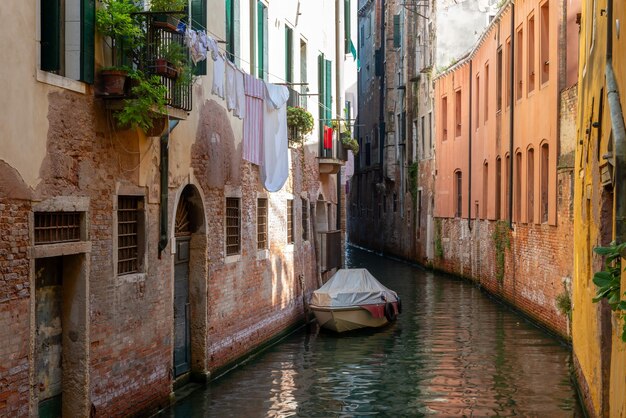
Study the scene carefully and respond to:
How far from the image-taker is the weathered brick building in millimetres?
8734

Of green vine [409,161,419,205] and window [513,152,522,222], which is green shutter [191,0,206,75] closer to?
window [513,152,522,222]

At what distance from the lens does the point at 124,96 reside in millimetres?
10305

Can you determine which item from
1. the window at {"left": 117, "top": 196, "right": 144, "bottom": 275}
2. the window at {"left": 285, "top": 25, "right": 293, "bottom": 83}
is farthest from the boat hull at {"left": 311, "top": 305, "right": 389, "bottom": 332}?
the window at {"left": 117, "top": 196, "right": 144, "bottom": 275}

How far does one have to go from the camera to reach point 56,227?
9.55m

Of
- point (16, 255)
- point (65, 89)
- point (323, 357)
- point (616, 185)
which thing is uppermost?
point (65, 89)

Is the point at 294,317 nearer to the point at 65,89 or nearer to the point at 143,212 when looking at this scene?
the point at 143,212

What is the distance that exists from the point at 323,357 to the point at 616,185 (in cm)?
965

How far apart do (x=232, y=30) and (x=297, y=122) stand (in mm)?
4307

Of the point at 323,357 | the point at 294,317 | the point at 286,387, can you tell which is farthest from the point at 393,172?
the point at 286,387

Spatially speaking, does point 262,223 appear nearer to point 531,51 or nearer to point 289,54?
point 289,54

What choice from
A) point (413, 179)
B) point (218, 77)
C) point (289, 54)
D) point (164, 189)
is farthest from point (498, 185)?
point (164, 189)

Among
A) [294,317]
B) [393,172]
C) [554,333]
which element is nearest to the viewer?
[554,333]

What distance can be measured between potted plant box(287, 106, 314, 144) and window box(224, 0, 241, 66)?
3793 mm

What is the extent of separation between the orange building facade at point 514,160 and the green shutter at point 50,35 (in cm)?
1129
